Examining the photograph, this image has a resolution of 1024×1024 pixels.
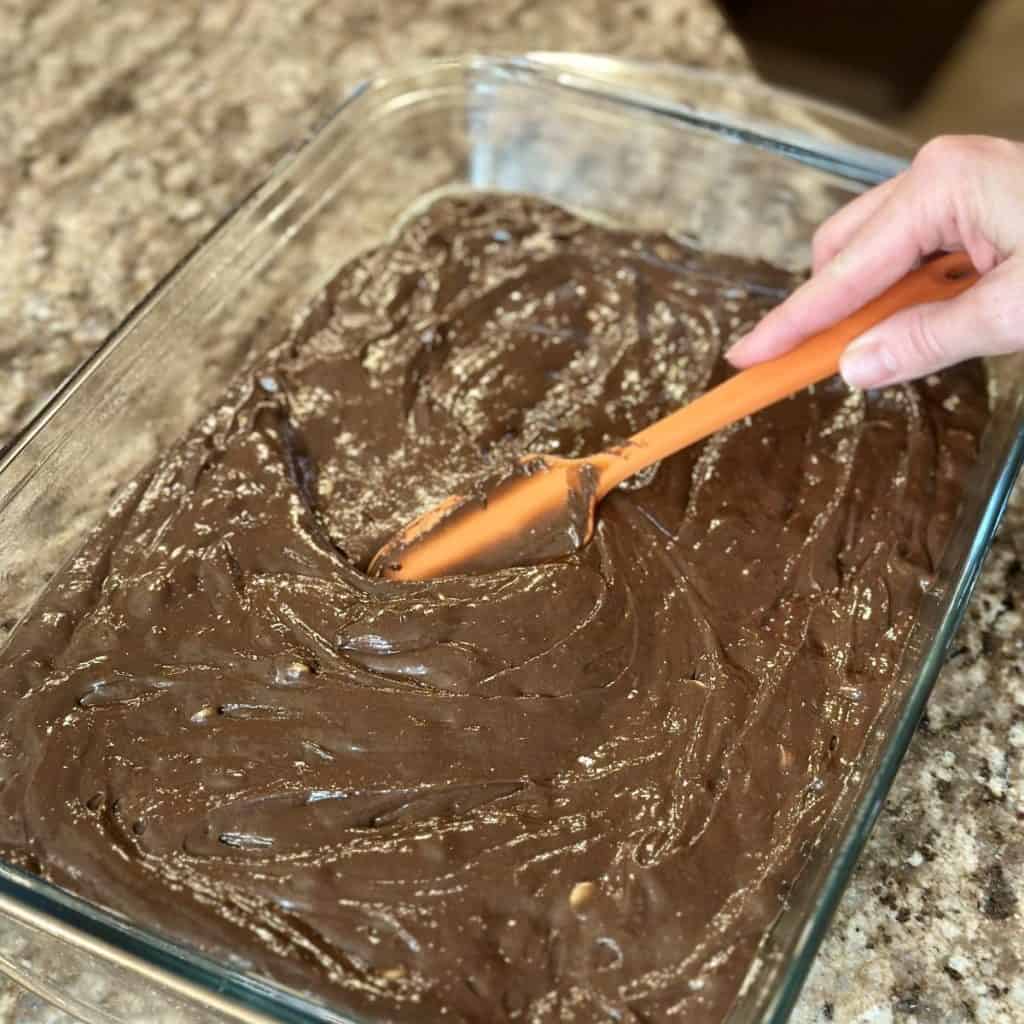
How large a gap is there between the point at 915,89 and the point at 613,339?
2332mm

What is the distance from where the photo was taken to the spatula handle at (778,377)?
162 cm

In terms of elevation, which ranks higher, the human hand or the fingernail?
the human hand

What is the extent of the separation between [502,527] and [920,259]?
713 mm

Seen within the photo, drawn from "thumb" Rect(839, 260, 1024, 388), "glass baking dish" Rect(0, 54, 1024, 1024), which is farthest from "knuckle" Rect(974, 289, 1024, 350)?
"glass baking dish" Rect(0, 54, 1024, 1024)

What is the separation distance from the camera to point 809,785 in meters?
1.39

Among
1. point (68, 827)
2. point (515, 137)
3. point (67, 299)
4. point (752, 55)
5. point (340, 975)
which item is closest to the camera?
point (340, 975)

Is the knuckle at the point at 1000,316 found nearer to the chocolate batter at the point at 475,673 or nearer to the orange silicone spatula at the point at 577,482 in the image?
the orange silicone spatula at the point at 577,482

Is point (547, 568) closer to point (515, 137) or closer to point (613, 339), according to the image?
point (613, 339)

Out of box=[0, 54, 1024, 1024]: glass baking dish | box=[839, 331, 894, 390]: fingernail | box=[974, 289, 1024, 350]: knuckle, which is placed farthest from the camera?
box=[839, 331, 894, 390]: fingernail

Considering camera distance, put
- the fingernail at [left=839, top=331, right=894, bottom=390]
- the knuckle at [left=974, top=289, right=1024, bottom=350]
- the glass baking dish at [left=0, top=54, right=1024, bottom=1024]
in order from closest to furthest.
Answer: the glass baking dish at [left=0, top=54, right=1024, bottom=1024] < the knuckle at [left=974, top=289, right=1024, bottom=350] < the fingernail at [left=839, top=331, right=894, bottom=390]

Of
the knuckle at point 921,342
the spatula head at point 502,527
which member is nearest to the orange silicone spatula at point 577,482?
the spatula head at point 502,527

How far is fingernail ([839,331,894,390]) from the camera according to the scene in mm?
1526

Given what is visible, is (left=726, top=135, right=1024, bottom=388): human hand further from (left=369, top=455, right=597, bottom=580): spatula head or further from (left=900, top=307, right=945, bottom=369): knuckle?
(left=369, top=455, right=597, bottom=580): spatula head

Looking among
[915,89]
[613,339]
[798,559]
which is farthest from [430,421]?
[915,89]
